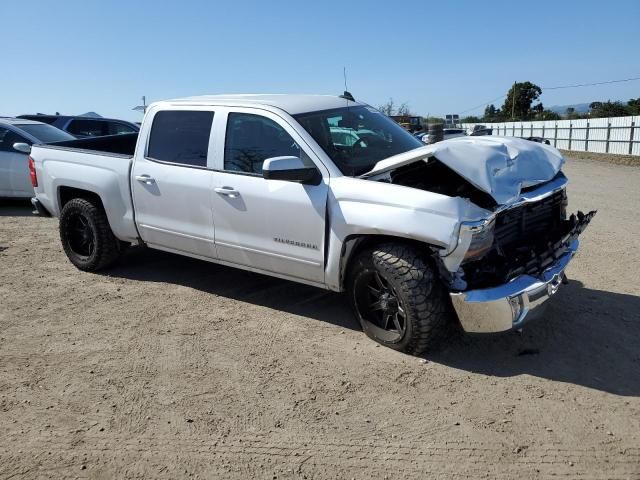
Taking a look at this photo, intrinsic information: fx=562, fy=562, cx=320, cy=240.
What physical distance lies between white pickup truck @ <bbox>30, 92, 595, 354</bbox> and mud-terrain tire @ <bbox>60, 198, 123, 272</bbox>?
0.60ft

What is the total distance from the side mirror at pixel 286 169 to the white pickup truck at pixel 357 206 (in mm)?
11

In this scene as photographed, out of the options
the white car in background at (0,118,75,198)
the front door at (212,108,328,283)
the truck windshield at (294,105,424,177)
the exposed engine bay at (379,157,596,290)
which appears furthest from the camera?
the white car in background at (0,118,75,198)

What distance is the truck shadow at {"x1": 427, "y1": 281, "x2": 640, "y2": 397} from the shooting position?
3.81 meters

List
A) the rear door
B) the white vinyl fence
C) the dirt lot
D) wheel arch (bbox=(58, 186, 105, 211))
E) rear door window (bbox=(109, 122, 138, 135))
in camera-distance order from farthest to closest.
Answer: the white vinyl fence
rear door window (bbox=(109, 122, 138, 135))
wheel arch (bbox=(58, 186, 105, 211))
the rear door
the dirt lot

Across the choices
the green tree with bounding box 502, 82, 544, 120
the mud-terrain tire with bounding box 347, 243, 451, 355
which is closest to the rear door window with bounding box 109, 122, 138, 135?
the mud-terrain tire with bounding box 347, 243, 451, 355

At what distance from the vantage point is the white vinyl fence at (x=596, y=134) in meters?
22.9

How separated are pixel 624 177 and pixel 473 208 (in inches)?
547

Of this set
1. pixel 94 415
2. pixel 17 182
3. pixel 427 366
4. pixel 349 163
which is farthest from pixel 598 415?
pixel 17 182

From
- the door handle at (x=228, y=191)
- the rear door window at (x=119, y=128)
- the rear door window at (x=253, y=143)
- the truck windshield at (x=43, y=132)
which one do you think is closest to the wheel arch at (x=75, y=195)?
the door handle at (x=228, y=191)

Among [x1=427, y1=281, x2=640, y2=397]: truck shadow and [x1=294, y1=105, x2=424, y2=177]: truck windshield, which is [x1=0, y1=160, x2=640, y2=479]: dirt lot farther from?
[x1=294, y1=105, x2=424, y2=177]: truck windshield

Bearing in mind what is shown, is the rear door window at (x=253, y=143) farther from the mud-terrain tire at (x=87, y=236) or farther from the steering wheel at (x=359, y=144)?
the mud-terrain tire at (x=87, y=236)

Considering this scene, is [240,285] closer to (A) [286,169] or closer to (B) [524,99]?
(A) [286,169]

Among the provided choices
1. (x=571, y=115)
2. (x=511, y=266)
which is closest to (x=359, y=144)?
(x=511, y=266)

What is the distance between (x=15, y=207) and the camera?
11.1m
